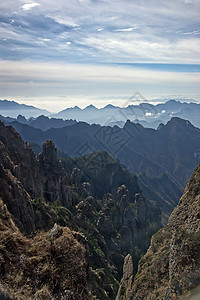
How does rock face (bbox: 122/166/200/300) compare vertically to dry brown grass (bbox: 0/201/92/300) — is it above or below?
below

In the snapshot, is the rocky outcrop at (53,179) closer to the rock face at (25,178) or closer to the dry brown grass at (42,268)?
the rock face at (25,178)

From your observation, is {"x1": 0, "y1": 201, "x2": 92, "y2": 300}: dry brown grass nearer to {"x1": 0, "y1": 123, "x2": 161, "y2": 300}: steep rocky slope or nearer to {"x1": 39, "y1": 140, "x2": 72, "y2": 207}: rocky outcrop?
{"x1": 0, "y1": 123, "x2": 161, "y2": 300}: steep rocky slope

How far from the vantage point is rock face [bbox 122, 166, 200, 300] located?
13016 mm

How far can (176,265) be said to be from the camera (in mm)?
15023

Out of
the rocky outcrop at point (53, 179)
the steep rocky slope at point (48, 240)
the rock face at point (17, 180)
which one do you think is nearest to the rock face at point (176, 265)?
the steep rocky slope at point (48, 240)

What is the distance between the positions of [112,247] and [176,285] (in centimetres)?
3788

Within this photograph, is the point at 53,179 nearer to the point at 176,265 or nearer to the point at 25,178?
the point at 25,178

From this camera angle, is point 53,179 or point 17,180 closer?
point 17,180

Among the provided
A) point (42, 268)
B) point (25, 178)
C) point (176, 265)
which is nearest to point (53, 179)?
point (25, 178)

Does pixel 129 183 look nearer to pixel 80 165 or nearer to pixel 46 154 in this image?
pixel 80 165

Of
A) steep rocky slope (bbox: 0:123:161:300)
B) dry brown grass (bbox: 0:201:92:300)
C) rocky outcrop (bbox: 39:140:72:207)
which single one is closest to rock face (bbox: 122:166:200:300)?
steep rocky slope (bbox: 0:123:161:300)

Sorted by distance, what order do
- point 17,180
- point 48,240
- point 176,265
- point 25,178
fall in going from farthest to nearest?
point 25,178 → point 17,180 → point 176,265 → point 48,240

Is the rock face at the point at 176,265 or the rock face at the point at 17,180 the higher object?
→ the rock face at the point at 17,180

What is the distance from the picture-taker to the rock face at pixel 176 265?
42.7 ft
